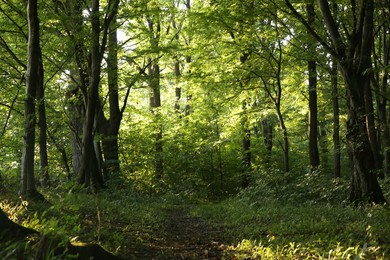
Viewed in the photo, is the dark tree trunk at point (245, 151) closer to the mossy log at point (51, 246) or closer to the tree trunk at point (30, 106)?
the tree trunk at point (30, 106)

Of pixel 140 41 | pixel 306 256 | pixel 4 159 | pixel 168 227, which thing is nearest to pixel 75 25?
pixel 140 41

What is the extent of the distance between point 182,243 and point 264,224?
2098 millimetres

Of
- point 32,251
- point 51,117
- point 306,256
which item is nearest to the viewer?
point 32,251

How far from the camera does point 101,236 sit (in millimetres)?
6191

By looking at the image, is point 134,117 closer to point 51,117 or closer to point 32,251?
point 51,117

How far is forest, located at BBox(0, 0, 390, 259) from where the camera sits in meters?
6.35

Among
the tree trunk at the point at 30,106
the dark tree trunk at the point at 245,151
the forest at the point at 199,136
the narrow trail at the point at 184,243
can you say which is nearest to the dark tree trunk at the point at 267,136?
the forest at the point at 199,136

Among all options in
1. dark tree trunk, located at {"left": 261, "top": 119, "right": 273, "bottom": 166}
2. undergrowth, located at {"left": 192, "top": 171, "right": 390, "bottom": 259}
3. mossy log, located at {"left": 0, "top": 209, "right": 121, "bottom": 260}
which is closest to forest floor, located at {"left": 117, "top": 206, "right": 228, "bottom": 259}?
undergrowth, located at {"left": 192, "top": 171, "right": 390, "bottom": 259}

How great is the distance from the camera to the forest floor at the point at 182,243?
20.1 feet

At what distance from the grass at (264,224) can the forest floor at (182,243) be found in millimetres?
99

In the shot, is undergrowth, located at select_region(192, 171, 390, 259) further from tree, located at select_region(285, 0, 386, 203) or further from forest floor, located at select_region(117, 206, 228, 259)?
tree, located at select_region(285, 0, 386, 203)

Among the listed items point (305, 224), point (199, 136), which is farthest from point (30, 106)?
point (199, 136)

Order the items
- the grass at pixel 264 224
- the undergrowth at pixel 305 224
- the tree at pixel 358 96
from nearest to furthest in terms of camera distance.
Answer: the grass at pixel 264 224 → the undergrowth at pixel 305 224 → the tree at pixel 358 96

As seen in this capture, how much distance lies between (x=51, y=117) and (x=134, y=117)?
6.59 m
